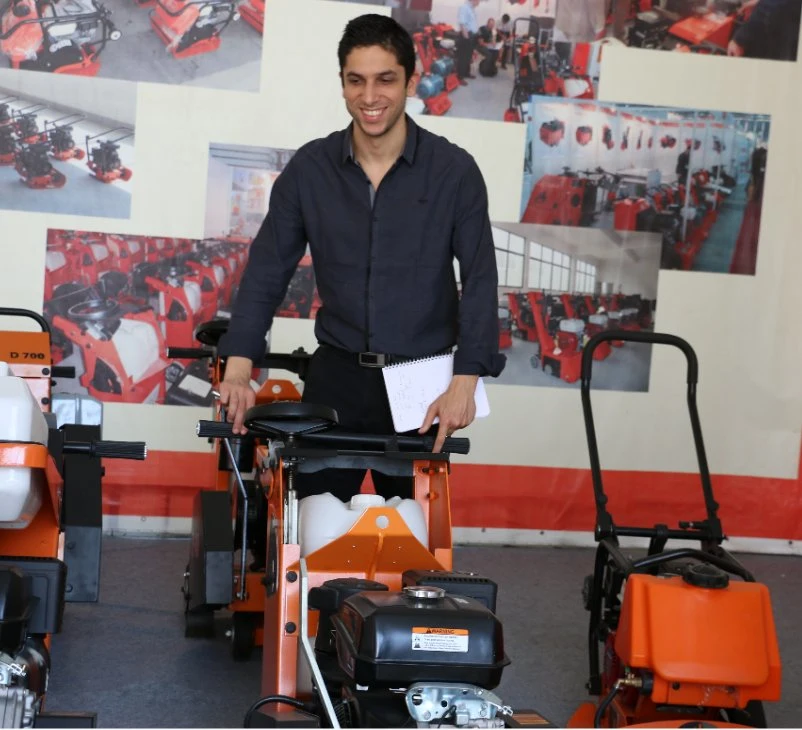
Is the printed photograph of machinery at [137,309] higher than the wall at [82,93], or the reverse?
the wall at [82,93]

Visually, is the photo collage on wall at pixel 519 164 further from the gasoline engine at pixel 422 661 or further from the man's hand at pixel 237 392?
the gasoline engine at pixel 422 661

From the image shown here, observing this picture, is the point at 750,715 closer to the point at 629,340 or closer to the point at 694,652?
the point at 694,652

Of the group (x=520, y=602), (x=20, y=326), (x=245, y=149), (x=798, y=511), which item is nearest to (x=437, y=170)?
(x=520, y=602)

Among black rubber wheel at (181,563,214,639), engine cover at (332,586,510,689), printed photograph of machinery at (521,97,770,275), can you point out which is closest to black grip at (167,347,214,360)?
black rubber wheel at (181,563,214,639)

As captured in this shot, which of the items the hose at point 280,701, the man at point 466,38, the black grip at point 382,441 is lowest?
the hose at point 280,701

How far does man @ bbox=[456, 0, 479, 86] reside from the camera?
512 cm

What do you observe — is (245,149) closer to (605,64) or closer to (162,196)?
(162,196)

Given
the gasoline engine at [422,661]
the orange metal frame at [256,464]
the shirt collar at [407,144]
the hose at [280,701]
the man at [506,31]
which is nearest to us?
the gasoline engine at [422,661]

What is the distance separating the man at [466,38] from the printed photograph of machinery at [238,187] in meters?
0.81

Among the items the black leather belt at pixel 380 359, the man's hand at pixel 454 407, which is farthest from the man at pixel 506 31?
the man's hand at pixel 454 407

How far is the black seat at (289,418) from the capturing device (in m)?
2.21

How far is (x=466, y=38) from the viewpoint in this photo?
5.14 metres

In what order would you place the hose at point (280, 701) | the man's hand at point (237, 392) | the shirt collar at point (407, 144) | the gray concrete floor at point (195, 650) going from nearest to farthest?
the hose at point (280, 701), the man's hand at point (237, 392), the shirt collar at point (407, 144), the gray concrete floor at point (195, 650)

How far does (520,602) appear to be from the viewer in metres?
4.34
